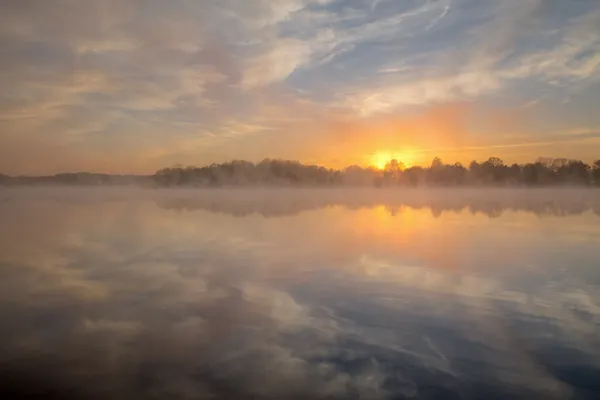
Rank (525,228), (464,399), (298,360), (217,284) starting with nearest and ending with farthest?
(464,399), (298,360), (217,284), (525,228)

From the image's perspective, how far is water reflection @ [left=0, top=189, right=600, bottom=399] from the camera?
12.6ft

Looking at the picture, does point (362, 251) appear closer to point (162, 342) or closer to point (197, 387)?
point (162, 342)

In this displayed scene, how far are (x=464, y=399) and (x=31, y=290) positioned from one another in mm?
5703

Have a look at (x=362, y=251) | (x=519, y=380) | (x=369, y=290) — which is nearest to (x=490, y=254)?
(x=362, y=251)

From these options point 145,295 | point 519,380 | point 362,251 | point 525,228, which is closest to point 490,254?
point 362,251

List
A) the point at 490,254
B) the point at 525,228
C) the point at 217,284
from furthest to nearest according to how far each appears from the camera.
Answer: the point at 525,228 < the point at 490,254 < the point at 217,284

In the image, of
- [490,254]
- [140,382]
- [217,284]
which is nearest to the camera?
[140,382]

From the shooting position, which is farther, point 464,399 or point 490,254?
point 490,254

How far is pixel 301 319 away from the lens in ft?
17.6

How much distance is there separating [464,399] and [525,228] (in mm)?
11282

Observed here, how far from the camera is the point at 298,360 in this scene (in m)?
4.24

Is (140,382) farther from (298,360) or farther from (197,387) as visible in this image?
(298,360)

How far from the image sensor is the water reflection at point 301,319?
3828 mm

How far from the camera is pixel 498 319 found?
17.5 feet
